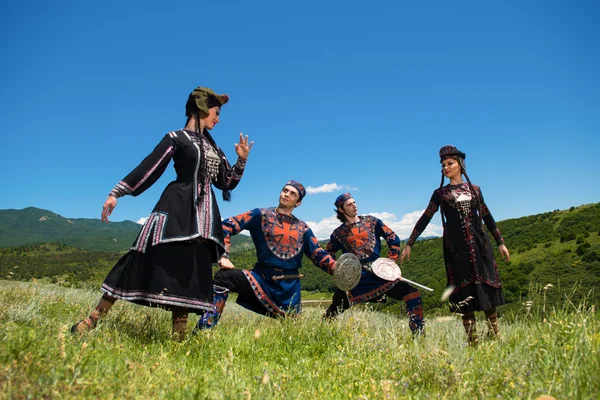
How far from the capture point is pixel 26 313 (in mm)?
3178

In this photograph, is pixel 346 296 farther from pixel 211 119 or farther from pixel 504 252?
pixel 211 119

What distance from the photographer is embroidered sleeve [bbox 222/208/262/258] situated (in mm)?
4895

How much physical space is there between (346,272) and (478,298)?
62.3 inches

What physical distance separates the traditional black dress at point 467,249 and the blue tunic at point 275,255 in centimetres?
155

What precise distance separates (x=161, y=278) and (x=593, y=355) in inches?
128

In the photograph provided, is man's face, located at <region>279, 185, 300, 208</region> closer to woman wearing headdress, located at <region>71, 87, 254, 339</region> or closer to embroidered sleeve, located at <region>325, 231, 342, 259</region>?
embroidered sleeve, located at <region>325, 231, 342, 259</region>

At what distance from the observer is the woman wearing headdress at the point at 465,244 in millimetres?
4762

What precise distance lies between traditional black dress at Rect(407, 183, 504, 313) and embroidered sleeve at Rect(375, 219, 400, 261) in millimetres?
474

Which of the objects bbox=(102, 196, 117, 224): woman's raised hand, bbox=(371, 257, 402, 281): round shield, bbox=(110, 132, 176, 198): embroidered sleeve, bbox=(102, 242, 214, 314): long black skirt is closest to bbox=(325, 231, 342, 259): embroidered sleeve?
bbox=(371, 257, 402, 281): round shield

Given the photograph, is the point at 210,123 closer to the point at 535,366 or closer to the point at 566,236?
the point at 535,366

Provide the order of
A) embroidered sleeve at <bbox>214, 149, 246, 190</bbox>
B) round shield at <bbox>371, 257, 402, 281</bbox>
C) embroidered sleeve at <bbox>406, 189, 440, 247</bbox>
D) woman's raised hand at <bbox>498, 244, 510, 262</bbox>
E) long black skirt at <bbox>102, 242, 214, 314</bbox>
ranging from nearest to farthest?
long black skirt at <bbox>102, 242, 214, 314</bbox>, embroidered sleeve at <bbox>214, 149, 246, 190</bbox>, round shield at <bbox>371, 257, 402, 281</bbox>, woman's raised hand at <bbox>498, 244, 510, 262</bbox>, embroidered sleeve at <bbox>406, 189, 440, 247</bbox>

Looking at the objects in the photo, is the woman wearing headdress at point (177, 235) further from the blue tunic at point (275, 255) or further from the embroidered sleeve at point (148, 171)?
the blue tunic at point (275, 255)

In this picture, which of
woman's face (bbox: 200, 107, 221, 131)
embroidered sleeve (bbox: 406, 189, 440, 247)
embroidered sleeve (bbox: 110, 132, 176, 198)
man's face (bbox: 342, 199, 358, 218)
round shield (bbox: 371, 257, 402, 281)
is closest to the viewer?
embroidered sleeve (bbox: 110, 132, 176, 198)

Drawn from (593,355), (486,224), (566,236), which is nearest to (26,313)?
(593,355)
